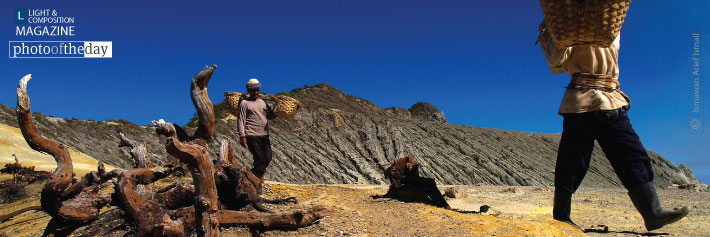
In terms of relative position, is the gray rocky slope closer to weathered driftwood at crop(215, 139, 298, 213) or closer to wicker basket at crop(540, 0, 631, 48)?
weathered driftwood at crop(215, 139, 298, 213)

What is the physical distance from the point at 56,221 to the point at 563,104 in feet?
14.3

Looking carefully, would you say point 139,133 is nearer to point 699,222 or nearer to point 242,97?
point 242,97

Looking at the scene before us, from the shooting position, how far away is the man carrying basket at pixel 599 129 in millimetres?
3600

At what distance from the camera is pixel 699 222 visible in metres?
4.35

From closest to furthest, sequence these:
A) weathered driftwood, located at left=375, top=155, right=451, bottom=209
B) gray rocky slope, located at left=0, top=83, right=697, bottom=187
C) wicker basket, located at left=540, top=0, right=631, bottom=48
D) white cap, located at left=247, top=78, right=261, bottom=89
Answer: wicker basket, located at left=540, top=0, right=631, bottom=48
weathered driftwood, located at left=375, top=155, right=451, bottom=209
white cap, located at left=247, top=78, right=261, bottom=89
gray rocky slope, located at left=0, top=83, right=697, bottom=187

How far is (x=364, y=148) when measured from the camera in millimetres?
20656

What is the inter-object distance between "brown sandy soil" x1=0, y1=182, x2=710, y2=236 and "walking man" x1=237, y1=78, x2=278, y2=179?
74 cm

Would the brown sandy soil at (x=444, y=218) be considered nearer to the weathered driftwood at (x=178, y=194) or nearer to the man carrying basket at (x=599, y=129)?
the weathered driftwood at (x=178, y=194)

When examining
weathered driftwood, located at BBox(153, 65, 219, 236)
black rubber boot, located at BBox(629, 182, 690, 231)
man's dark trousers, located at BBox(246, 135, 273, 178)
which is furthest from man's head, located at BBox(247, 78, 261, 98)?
black rubber boot, located at BBox(629, 182, 690, 231)

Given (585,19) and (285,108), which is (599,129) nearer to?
(585,19)

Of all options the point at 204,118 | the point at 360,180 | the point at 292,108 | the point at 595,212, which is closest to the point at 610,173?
the point at 360,180

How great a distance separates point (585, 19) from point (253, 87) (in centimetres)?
396

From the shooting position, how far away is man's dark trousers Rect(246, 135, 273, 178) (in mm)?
5531

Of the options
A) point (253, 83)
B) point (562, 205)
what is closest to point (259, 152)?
point (253, 83)
